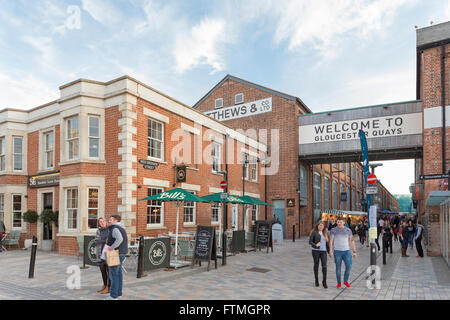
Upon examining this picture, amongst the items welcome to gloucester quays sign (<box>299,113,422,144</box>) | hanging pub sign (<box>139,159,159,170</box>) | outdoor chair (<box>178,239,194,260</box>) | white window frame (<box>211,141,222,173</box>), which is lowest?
outdoor chair (<box>178,239,194,260</box>)

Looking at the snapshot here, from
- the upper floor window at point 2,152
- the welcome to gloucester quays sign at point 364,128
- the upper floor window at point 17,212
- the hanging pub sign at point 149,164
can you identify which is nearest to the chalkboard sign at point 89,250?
the hanging pub sign at point 149,164

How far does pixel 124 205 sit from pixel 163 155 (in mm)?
3207

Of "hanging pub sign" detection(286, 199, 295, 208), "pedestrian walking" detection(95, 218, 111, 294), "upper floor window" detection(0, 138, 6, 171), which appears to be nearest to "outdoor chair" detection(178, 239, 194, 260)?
"pedestrian walking" detection(95, 218, 111, 294)

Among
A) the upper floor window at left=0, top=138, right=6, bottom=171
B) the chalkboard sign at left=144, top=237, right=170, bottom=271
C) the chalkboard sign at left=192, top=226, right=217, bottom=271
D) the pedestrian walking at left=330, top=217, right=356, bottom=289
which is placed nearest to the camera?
the pedestrian walking at left=330, top=217, right=356, bottom=289

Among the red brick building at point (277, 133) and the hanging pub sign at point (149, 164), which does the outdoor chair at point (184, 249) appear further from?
the red brick building at point (277, 133)

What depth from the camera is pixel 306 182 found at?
28.0 metres

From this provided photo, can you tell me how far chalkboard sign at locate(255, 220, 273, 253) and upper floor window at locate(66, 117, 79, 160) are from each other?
8748 millimetres

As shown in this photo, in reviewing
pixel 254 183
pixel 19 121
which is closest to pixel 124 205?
pixel 19 121

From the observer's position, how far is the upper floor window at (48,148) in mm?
16578

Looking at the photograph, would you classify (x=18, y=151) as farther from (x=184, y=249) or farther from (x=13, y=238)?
(x=184, y=249)

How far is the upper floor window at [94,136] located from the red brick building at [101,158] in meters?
0.04

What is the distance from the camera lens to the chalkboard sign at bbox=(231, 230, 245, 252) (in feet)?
48.3

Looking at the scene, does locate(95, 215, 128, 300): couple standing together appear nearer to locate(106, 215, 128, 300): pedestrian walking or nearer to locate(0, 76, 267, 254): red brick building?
locate(106, 215, 128, 300): pedestrian walking
